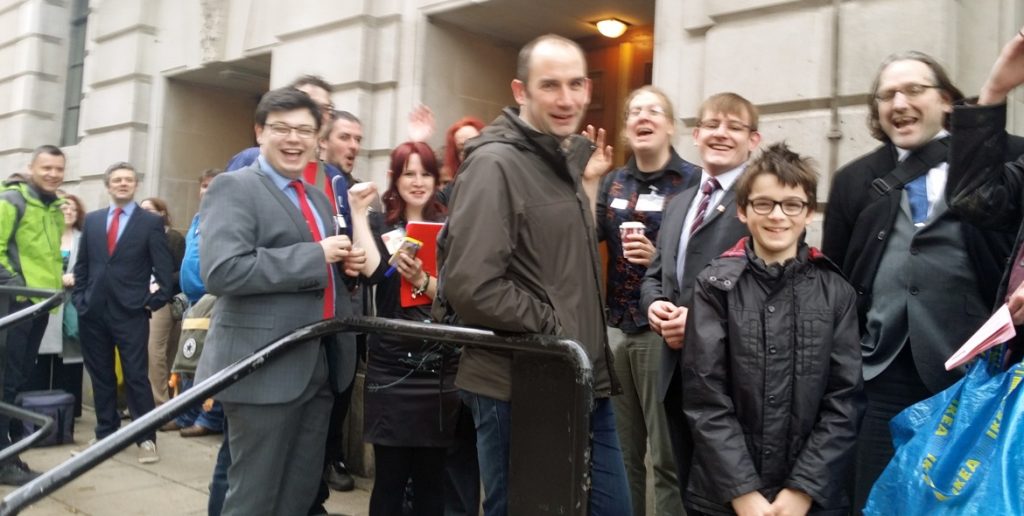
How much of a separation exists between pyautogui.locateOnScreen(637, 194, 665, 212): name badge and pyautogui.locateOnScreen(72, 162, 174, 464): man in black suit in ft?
13.5

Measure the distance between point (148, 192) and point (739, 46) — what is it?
719 centimetres

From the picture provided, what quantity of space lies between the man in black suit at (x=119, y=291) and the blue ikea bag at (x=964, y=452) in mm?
5470

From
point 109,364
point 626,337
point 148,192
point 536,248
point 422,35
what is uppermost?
point 422,35

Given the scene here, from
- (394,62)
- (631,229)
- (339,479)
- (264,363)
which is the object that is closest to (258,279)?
(264,363)

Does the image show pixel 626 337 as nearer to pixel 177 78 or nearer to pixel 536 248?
pixel 536 248

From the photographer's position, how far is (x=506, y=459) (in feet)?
8.91

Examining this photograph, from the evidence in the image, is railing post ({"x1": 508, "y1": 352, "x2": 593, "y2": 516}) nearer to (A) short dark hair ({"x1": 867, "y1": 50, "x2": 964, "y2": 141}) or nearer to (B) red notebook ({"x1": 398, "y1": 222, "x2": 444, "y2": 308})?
(B) red notebook ({"x1": 398, "y1": 222, "x2": 444, "y2": 308})

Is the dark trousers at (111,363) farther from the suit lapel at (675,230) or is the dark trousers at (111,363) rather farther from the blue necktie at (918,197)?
the blue necktie at (918,197)

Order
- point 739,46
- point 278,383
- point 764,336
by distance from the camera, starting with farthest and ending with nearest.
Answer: point 739,46, point 278,383, point 764,336

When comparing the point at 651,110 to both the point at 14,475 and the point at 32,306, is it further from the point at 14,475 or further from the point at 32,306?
the point at 14,475

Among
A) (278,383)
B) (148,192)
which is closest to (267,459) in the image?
(278,383)

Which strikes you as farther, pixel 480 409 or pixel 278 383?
pixel 278 383

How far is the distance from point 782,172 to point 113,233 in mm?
5440

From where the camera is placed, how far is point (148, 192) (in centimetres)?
984
